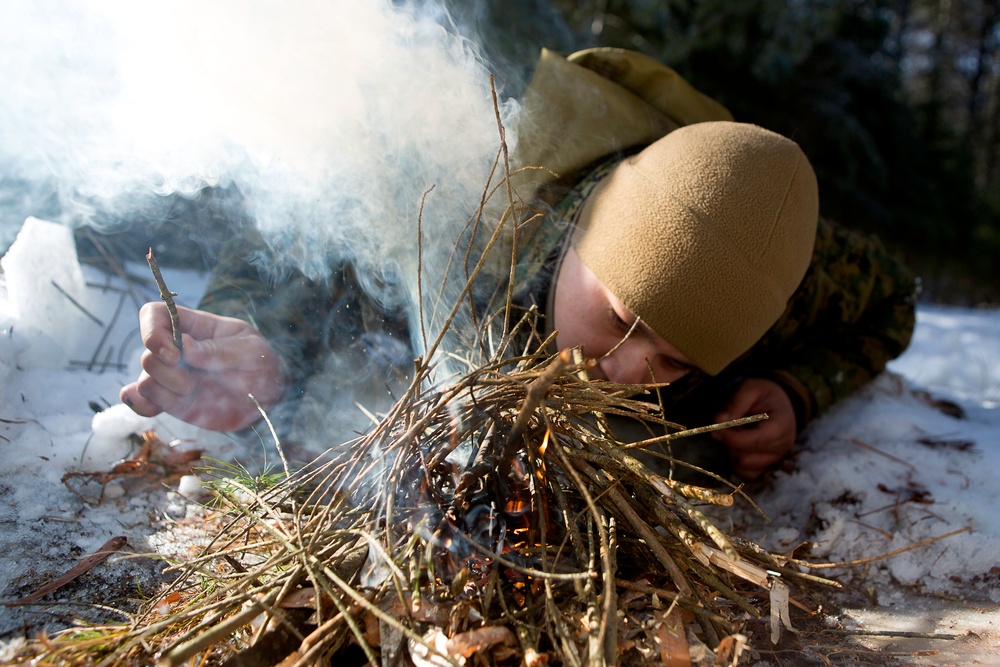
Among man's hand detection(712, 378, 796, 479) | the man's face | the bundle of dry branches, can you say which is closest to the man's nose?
the man's face

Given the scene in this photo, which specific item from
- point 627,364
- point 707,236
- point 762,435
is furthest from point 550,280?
point 762,435

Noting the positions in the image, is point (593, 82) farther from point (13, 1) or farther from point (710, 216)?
point (13, 1)

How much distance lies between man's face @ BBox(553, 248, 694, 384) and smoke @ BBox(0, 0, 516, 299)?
1.47 feet

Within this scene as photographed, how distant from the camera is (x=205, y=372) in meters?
1.87

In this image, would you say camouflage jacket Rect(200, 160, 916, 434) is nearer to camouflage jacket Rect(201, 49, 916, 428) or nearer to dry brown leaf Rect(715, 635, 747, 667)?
camouflage jacket Rect(201, 49, 916, 428)

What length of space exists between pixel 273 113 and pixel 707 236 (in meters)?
1.39

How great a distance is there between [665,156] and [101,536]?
1.90 meters

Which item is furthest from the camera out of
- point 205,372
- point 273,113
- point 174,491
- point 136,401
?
point 273,113

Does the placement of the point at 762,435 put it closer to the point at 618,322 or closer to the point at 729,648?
the point at 618,322

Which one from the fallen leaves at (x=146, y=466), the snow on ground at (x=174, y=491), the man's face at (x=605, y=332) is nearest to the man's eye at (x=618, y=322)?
the man's face at (x=605, y=332)

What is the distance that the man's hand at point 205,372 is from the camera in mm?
1695

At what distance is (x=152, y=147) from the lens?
203 centimetres

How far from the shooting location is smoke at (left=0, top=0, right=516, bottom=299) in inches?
77.9

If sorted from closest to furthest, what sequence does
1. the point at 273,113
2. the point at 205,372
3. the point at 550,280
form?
1. the point at 205,372
2. the point at 273,113
3. the point at 550,280
